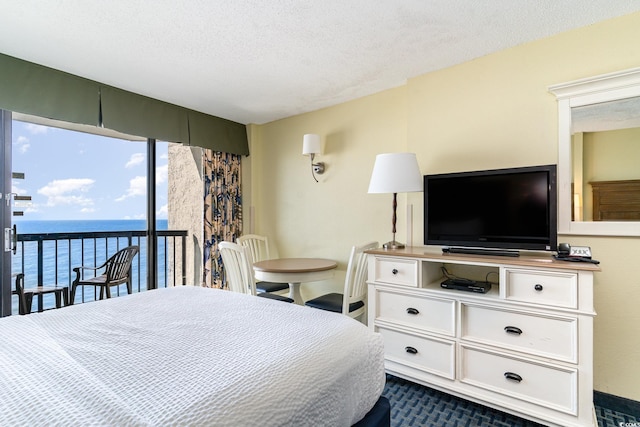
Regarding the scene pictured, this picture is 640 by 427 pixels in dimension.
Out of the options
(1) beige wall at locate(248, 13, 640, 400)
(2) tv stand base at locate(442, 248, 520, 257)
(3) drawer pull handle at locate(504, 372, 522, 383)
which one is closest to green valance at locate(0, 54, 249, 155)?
(1) beige wall at locate(248, 13, 640, 400)

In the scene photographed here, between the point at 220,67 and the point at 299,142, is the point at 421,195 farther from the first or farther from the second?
the point at 220,67

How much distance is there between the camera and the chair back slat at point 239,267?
2774 millimetres

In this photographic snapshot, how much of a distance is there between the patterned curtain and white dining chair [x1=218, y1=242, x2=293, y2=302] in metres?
0.89

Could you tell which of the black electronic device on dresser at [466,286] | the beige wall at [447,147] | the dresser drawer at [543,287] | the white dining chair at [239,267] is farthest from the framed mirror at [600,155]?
the white dining chair at [239,267]

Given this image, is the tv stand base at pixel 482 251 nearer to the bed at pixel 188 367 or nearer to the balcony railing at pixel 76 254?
the bed at pixel 188 367

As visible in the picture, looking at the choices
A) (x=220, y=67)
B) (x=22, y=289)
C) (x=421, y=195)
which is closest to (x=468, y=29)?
(x=421, y=195)

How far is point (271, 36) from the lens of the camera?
215cm

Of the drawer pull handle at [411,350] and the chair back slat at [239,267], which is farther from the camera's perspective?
the chair back slat at [239,267]

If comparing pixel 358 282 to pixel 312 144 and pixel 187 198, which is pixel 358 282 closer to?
pixel 312 144

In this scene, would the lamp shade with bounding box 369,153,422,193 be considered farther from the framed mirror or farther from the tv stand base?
the framed mirror

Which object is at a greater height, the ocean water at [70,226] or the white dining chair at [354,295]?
the ocean water at [70,226]

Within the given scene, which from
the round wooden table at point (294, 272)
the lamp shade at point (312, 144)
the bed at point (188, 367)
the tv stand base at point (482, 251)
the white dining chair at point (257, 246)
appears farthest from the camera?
the white dining chair at point (257, 246)

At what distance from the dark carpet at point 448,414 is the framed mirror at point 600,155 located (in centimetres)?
110

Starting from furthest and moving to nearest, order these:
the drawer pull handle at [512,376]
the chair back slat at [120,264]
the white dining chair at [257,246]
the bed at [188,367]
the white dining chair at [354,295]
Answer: the white dining chair at [257,246]
the chair back slat at [120,264]
the white dining chair at [354,295]
the drawer pull handle at [512,376]
the bed at [188,367]
